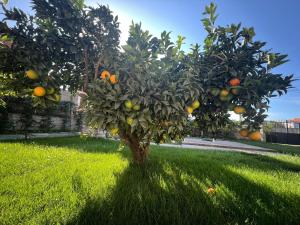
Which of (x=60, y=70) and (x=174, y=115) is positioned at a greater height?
(x=60, y=70)

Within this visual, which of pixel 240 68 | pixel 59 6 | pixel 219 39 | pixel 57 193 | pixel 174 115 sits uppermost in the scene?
pixel 59 6

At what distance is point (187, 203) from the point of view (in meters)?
2.87

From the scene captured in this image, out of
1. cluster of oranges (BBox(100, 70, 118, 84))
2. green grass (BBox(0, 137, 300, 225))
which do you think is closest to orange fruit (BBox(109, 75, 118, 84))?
cluster of oranges (BBox(100, 70, 118, 84))

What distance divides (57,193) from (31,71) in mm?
2107

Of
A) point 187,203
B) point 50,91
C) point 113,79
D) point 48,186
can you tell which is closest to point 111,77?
point 113,79

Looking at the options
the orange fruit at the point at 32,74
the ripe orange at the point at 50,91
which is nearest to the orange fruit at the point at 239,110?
the ripe orange at the point at 50,91

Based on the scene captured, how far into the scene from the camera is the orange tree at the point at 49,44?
→ 5.72 feet

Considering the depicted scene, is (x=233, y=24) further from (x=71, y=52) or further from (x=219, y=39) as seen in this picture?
(x=71, y=52)

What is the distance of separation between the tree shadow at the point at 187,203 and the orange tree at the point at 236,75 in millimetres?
1302

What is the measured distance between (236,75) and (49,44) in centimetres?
170

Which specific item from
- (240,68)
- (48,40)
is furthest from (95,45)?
(240,68)

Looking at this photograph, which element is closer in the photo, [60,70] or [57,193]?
[60,70]

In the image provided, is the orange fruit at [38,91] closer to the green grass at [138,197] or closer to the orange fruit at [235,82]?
the green grass at [138,197]

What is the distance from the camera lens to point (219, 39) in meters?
2.10
